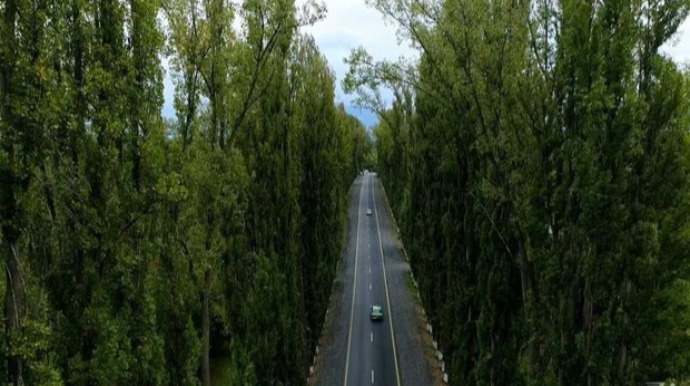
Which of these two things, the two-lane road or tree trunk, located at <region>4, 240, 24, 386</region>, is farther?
the two-lane road

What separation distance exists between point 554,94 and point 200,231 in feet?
28.5

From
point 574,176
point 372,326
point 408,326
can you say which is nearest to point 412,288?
point 408,326

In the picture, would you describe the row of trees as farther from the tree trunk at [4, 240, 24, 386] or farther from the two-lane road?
the two-lane road

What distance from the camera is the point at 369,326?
33.4 meters

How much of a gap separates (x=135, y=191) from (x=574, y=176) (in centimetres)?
870

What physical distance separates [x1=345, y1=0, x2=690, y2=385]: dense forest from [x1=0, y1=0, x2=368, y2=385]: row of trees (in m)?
5.18

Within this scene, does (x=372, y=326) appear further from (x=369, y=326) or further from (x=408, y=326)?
(x=408, y=326)

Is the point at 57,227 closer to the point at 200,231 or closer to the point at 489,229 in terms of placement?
the point at 200,231

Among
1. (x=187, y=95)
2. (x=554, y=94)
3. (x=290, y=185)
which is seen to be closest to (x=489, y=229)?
(x=554, y=94)

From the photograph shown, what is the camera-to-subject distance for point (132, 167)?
29.3 ft

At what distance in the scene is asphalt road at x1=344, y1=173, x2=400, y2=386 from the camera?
2712 cm

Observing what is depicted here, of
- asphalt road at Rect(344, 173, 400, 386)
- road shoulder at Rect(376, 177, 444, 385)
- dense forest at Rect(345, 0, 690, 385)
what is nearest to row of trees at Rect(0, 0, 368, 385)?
dense forest at Rect(345, 0, 690, 385)

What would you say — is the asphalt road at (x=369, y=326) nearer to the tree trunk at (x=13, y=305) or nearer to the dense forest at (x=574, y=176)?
the dense forest at (x=574, y=176)

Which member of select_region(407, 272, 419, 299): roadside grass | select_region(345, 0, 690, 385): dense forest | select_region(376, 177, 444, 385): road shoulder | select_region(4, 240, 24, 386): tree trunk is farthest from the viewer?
select_region(407, 272, 419, 299): roadside grass
